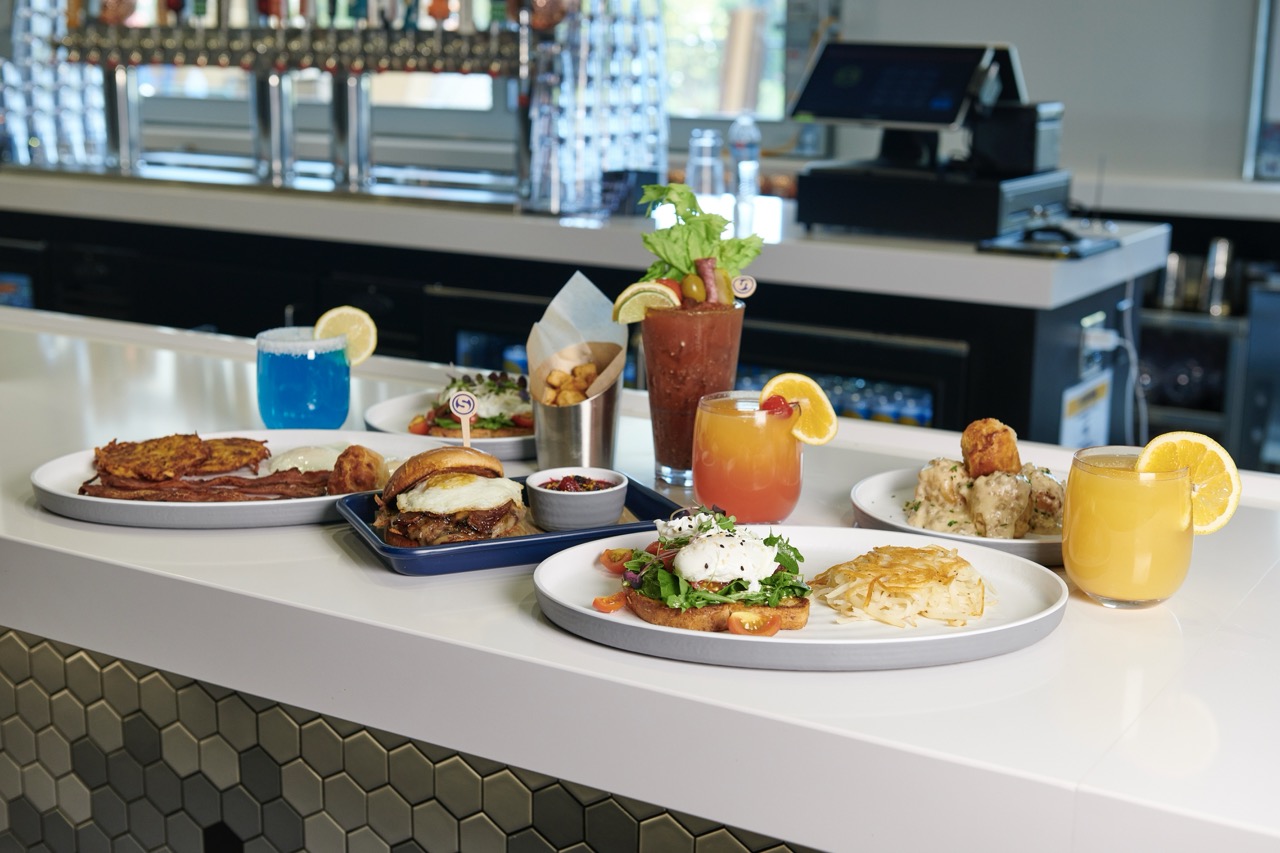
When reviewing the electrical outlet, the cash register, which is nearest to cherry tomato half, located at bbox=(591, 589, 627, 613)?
the cash register

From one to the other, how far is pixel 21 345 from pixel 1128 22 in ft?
13.0

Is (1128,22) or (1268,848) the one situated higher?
(1128,22)

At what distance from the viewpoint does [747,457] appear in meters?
1.42

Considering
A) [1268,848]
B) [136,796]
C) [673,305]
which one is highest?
[673,305]

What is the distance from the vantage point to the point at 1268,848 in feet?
2.78

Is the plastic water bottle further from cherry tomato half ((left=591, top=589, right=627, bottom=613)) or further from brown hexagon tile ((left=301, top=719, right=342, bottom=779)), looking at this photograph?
cherry tomato half ((left=591, top=589, right=627, bottom=613))

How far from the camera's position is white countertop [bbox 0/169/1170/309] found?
125 inches

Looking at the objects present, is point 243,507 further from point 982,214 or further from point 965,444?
point 982,214

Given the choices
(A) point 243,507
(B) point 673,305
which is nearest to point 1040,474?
(B) point 673,305

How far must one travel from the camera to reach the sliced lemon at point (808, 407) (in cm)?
143

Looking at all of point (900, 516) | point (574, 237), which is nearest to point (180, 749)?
point (900, 516)

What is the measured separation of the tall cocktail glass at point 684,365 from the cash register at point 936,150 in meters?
1.85

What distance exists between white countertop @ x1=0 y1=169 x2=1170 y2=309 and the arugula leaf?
166cm

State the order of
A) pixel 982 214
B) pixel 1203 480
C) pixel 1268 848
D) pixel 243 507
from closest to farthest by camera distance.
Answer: pixel 1268 848
pixel 1203 480
pixel 243 507
pixel 982 214
